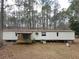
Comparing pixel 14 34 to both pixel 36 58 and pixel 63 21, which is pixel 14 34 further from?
pixel 63 21

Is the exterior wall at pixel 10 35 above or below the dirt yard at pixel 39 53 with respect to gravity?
above

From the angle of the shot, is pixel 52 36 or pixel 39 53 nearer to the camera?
pixel 39 53

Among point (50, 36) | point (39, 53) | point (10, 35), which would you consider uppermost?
point (10, 35)

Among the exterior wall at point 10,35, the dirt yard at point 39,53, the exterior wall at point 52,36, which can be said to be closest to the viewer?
the dirt yard at point 39,53

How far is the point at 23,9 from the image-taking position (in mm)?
38188

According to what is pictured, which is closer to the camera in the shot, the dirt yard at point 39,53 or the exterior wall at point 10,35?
the dirt yard at point 39,53

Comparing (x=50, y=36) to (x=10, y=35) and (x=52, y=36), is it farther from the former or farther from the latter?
(x=10, y=35)

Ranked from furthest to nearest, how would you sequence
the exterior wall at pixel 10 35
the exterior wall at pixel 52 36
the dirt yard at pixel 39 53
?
the exterior wall at pixel 10 35 < the exterior wall at pixel 52 36 < the dirt yard at pixel 39 53

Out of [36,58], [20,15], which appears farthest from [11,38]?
[20,15]

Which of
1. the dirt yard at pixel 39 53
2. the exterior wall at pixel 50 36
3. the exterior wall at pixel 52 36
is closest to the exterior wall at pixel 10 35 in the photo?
the exterior wall at pixel 50 36

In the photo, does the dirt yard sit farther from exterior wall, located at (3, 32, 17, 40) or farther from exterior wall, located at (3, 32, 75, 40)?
exterior wall, located at (3, 32, 17, 40)

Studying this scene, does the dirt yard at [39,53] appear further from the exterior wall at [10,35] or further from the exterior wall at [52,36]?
the exterior wall at [10,35]

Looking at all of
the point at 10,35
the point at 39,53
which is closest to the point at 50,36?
the point at 10,35

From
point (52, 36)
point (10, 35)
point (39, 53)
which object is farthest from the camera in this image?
point (10, 35)
